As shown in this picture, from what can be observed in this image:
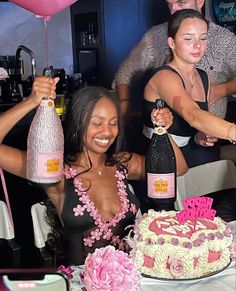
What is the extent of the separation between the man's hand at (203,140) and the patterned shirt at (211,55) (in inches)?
14.3

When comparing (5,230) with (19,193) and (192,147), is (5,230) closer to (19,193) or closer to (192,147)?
(192,147)

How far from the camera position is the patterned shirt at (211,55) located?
2.55 meters

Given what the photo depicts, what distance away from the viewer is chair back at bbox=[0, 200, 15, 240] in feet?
5.94

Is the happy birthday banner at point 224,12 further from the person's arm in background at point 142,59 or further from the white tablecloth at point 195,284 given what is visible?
the white tablecloth at point 195,284

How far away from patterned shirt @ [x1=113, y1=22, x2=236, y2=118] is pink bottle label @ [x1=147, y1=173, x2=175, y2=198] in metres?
1.10

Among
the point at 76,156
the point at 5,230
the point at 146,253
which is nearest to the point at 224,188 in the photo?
the point at 76,156

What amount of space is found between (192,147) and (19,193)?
4.23ft

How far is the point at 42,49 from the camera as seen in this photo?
478cm

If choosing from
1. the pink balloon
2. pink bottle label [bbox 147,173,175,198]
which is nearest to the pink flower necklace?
pink bottle label [bbox 147,173,175,198]

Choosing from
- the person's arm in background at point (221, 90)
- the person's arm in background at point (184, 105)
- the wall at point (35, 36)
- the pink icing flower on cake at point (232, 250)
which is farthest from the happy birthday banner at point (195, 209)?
the wall at point (35, 36)

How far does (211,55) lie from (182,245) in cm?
149

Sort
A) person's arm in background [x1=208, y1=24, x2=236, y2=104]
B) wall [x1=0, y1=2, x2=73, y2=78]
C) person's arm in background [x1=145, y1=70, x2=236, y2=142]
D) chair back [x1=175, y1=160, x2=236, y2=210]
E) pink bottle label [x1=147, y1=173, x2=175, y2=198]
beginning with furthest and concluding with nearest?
wall [x1=0, y1=2, x2=73, y2=78]
person's arm in background [x1=208, y1=24, x2=236, y2=104]
chair back [x1=175, y1=160, x2=236, y2=210]
person's arm in background [x1=145, y1=70, x2=236, y2=142]
pink bottle label [x1=147, y1=173, x2=175, y2=198]

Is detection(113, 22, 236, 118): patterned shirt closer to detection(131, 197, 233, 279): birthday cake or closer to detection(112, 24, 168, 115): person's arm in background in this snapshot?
detection(112, 24, 168, 115): person's arm in background

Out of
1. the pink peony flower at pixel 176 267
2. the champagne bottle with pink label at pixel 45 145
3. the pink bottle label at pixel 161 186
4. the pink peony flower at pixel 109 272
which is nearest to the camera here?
the pink peony flower at pixel 109 272
